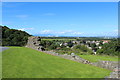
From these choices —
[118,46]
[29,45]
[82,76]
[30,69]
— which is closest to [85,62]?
[82,76]

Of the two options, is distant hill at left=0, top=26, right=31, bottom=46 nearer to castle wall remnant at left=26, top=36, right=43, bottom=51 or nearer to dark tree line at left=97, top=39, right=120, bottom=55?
castle wall remnant at left=26, top=36, right=43, bottom=51

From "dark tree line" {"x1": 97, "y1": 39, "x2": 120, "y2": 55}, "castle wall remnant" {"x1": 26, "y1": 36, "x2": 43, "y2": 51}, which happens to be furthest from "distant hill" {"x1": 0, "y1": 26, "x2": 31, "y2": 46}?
"dark tree line" {"x1": 97, "y1": 39, "x2": 120, "y2": 55}

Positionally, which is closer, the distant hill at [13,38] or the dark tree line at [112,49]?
the distant hill at [13,38]

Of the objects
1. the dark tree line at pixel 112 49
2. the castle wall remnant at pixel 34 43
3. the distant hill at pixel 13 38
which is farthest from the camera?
the dark tree line at pixel 112 49

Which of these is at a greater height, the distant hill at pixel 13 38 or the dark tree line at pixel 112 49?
the distant hill at pixel 13 38

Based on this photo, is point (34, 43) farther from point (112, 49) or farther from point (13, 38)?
point (112, 49)

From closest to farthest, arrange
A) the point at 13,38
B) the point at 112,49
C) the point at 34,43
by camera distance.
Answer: the point at 34,43 < the point at 13,38 < the point at 112,49

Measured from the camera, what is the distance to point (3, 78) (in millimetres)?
7066

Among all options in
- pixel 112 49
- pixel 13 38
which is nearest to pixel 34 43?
pixel 13 38

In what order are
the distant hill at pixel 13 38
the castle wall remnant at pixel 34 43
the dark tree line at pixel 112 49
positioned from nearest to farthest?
the castle wall remnant at pixel 34 43 < the distant hill at pixel 13 38 < the dark tree line at pixel 112 49

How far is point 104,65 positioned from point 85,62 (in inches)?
69.2

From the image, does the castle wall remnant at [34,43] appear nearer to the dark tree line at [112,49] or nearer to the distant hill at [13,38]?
the distant hill at [13,38]

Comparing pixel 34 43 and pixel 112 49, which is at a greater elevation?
pixel 34 43

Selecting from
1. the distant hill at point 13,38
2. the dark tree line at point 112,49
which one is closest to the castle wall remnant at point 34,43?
the distant hill at point 13,38
